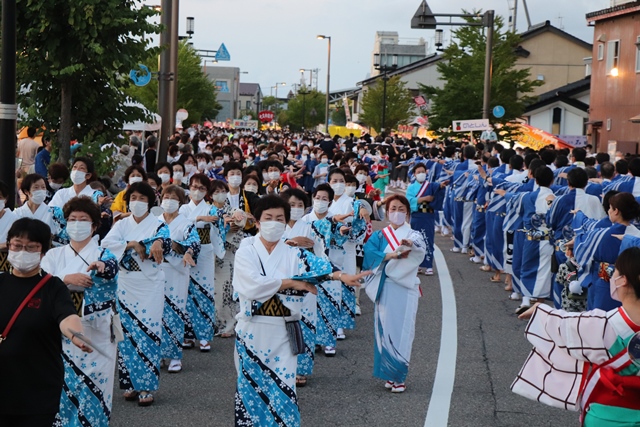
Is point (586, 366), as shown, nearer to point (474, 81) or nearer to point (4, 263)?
point (4, 263)

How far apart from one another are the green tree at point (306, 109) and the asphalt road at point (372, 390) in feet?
406

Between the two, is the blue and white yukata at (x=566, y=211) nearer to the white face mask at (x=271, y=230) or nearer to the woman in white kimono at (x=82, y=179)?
the woman in white kimono at (x=82, y=179)

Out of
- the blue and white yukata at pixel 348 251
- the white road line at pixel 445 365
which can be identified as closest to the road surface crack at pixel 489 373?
the white road line at pixel 445 365

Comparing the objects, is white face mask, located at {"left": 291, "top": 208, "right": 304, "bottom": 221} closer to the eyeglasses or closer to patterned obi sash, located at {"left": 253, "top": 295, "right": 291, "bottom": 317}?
patterned obi sash, located at {"left": 253, "top": 295, "right": 291, "bottom": 317}

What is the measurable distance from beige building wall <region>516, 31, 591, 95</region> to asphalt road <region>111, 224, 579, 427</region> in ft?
175

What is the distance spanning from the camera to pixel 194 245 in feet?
30.4

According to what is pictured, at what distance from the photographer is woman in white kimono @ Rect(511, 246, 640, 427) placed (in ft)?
16.2

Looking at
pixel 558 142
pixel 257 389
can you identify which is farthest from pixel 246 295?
pixel 558 142

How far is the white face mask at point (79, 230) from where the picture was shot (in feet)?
22.5

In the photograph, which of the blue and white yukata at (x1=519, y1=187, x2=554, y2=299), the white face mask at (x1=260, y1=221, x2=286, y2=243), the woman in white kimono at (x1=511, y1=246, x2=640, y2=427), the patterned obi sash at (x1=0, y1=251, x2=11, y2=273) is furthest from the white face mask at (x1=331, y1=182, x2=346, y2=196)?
the woman in white kimono at (x1=511, y1=246, x2=640, y2=427)

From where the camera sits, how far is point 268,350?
22.1ft

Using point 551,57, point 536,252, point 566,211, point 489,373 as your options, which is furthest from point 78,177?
point 551,57

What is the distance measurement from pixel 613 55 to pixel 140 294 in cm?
3496

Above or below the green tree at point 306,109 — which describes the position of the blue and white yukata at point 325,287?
below
